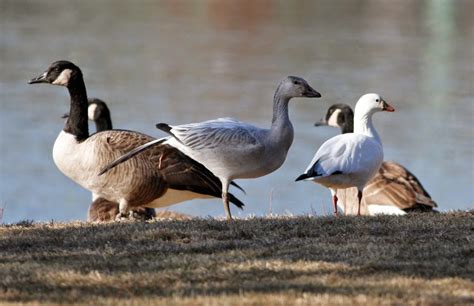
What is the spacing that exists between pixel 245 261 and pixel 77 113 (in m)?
6.47

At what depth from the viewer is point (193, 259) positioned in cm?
715

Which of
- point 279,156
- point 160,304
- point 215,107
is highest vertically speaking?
point 215,107

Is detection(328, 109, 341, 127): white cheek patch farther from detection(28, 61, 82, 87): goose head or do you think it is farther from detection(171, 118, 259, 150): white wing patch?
detection(171, 118, 259, 150): white wing patch

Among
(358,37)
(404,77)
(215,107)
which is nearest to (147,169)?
(215,107)

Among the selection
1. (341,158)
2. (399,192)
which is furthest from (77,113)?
(399,192)

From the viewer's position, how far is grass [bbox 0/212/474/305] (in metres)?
6.19

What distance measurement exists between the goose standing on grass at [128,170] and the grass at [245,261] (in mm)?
3185

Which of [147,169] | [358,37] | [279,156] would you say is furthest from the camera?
[358,37]

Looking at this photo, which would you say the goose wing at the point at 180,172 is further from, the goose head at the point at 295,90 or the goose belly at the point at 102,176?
the goose head at the point at 295,90

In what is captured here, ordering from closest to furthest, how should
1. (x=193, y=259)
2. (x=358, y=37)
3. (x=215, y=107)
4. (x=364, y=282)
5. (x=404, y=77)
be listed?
(x=364, y=282) → (x=193, y=259) → (x=215, y=107) → (x=404, y=77) → (x=358, y=37)

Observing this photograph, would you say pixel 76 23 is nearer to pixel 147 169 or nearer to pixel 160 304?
pixel 147 169

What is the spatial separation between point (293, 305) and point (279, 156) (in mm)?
4046

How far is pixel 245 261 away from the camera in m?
7.07

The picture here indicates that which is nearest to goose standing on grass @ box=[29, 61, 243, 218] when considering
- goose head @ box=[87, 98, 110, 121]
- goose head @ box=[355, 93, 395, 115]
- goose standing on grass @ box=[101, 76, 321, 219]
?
goose head @ box=[355, 93, 395, 115]
